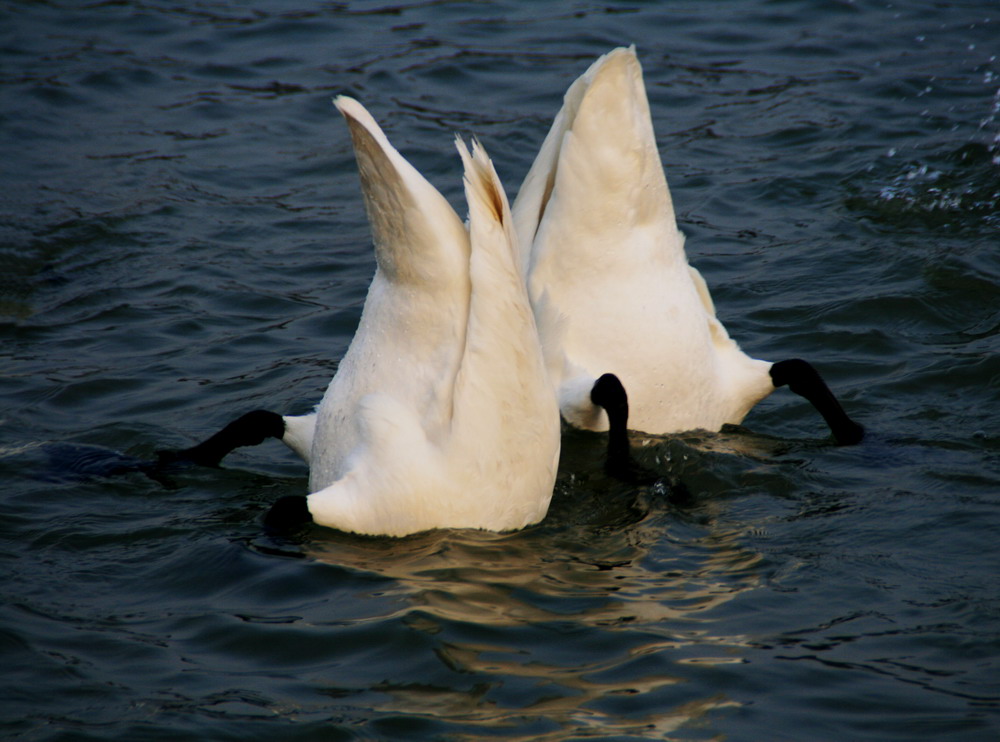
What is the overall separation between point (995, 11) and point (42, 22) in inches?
375

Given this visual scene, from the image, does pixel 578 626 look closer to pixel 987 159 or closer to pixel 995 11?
pixel 987 159

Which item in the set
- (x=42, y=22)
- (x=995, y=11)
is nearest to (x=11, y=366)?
(x=42, y=22)

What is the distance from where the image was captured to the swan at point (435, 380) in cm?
451

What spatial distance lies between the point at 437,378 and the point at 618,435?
1234 millimetres

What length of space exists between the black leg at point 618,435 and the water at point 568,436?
4.8 inches

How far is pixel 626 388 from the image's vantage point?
602 centimetres

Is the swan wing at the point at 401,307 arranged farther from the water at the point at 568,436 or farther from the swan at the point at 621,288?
the swan at the point at 621,288

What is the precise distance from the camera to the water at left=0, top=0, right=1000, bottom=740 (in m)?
4.09

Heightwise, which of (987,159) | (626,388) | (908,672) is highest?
(987,159)

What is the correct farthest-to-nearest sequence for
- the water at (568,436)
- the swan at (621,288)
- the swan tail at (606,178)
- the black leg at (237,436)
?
the swan at (621,288) < the swan tail at (606,178) < the black leg at (237,436) < the water at (568,436)

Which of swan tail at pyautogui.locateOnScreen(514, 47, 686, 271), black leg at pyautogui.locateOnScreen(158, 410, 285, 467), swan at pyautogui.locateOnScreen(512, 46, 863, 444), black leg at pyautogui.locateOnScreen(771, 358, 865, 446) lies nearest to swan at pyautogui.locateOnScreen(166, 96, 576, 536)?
black leg at pyautogui.locateOnScreen(158, 410, 285, 467)

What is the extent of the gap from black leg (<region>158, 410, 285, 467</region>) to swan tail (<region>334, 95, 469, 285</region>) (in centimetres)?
121

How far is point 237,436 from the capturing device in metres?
5.64

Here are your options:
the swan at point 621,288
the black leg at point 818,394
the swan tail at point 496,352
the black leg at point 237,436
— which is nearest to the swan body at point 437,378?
the swan tail at point 496,352
